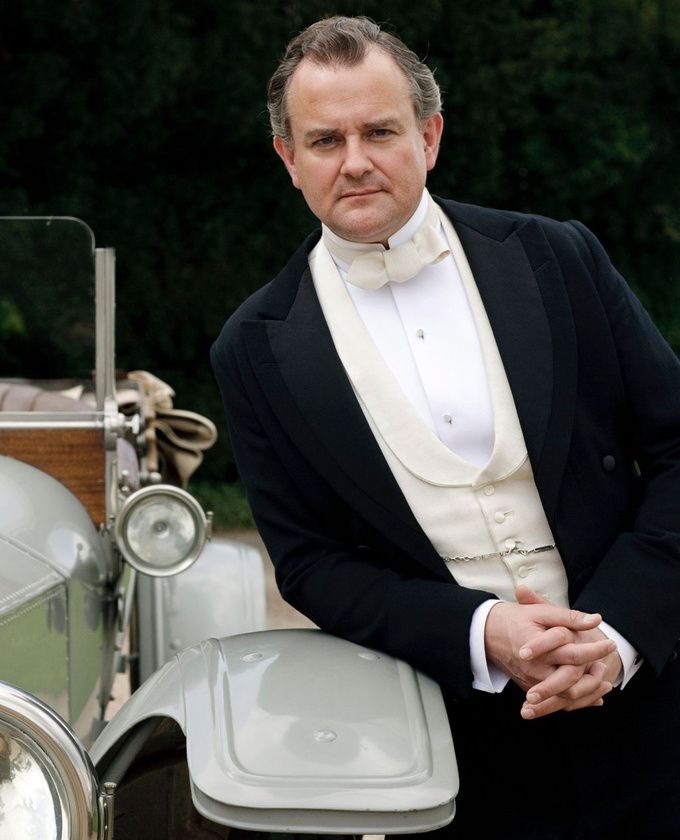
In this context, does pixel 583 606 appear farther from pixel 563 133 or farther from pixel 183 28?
pixel 563 133

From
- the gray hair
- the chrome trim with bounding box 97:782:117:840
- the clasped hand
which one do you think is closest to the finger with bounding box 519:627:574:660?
the clasped hand

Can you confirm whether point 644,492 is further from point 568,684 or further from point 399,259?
point 399,259

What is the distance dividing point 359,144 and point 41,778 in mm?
971

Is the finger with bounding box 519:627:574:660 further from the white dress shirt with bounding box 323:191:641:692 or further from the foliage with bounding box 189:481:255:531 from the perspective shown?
the foliage with bounding box 189:481:255:531

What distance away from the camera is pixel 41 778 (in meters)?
1.48

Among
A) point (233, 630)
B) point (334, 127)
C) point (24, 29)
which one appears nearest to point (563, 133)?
point (24, 29)

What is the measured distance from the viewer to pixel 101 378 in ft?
10.8

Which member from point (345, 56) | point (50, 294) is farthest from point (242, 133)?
point (345, 56)

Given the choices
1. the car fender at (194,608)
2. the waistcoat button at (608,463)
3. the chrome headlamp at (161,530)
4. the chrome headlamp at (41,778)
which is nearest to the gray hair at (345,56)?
the waistcoat button at (608,463)

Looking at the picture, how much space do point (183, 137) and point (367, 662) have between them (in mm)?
8517

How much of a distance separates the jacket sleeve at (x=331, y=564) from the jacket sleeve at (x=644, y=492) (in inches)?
7.6

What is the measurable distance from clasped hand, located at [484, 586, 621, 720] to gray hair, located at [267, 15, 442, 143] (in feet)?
2.48

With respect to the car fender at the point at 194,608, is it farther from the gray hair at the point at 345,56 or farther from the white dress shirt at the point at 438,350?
the gray hair at the point at 345,56

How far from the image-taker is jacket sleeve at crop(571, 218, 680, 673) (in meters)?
1.82
